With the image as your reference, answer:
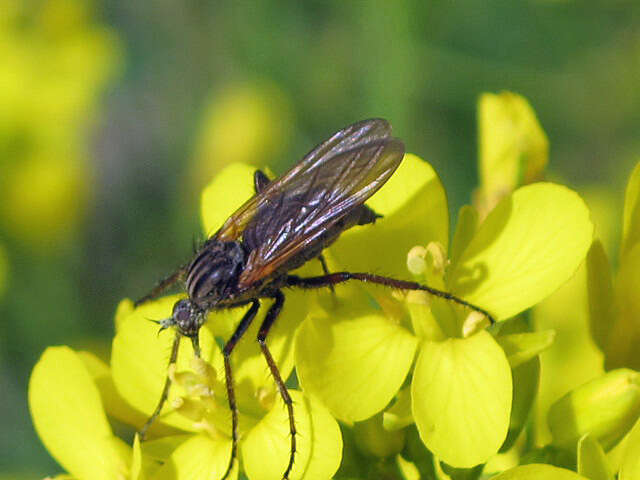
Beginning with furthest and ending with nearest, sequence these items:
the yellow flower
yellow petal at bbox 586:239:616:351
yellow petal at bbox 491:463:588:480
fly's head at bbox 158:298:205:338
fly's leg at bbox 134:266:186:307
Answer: fly's leg at bbox 134:266:186:307
yellow petal at bbox 586:239:616:351
fly's head at bbox 158:298:205:338
the yellow flower
yellow petal at bbox 491:463:588:480

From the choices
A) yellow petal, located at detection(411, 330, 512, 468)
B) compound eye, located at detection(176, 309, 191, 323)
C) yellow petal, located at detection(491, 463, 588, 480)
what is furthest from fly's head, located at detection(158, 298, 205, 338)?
yellow petal, located at detection(491, 463, 588, 480)

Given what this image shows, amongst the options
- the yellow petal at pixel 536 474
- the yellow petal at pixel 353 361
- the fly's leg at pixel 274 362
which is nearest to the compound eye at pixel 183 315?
the fly's leg at pixel 274 362

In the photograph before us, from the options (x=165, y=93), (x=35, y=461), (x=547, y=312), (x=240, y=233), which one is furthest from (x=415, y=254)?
(x=165, y=93)

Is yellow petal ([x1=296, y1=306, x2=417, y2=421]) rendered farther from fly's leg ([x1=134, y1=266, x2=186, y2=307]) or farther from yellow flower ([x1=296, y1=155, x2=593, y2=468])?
fly's leg ([x1=134, y1=266, x2=186, y2=307])

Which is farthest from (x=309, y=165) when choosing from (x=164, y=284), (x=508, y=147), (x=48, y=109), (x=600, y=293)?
(x=48, y=109)

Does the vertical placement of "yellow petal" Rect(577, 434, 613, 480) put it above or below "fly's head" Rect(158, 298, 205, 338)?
below
